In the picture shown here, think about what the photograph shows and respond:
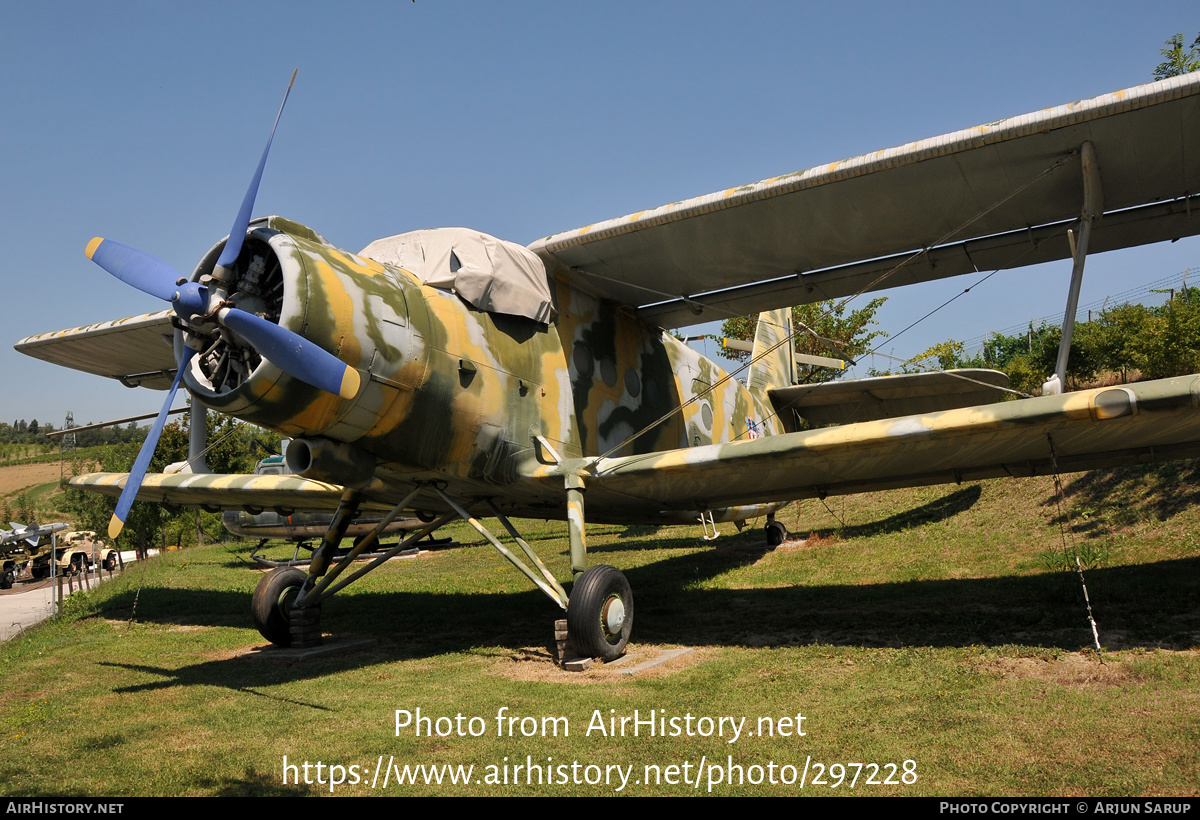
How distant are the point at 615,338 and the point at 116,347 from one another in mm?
7306

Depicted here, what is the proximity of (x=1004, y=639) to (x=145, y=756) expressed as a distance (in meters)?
6.54

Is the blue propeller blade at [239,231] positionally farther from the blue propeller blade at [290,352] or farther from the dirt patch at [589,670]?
the dirt patch at [589,670]

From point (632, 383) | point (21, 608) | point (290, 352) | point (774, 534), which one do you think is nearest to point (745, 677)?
point (290, 352)

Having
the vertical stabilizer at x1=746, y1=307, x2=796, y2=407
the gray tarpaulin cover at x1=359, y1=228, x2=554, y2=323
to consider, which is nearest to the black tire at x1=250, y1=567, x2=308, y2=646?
the gray tarpaulin cover at x1=359, y1=228, x2=554, y2=323

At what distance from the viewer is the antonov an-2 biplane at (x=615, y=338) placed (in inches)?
251

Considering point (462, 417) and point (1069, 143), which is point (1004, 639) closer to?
point (1069, 143)

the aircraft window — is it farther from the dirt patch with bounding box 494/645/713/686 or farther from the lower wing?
the lower wing

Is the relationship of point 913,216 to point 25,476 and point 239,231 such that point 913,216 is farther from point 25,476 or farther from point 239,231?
point 25,476

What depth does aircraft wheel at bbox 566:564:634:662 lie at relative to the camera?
6.96 m

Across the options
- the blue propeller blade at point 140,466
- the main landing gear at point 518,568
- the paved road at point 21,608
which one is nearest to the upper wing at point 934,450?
the main landing gear at point 518,568

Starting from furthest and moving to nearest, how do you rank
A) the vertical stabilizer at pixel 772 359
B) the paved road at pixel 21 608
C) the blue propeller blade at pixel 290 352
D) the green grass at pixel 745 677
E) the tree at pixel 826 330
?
the tree at pixel 826 330 < the vertical stabilizer at pixel 772 359 < the paved road at pixel 21 608 < the blue propeller blade at pixel 290 352 < the green grass at pixel 745 677

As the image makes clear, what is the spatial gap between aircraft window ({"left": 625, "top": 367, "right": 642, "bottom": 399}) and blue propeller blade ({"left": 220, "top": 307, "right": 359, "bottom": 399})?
4214 millimetres

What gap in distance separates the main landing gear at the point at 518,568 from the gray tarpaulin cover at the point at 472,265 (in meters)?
1.96

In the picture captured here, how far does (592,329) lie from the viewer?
9.48 meters
